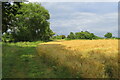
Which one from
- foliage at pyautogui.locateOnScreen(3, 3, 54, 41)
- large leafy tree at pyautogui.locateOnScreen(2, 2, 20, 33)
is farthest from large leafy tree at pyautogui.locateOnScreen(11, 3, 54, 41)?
large leafy tree at pyautogui.locateOnScreen(2, 2, 20, 33)

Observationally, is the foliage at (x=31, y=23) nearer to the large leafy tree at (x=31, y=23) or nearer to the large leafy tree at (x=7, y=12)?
the large leafy tree at (x=31, y=23)

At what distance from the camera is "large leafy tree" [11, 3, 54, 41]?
168ft

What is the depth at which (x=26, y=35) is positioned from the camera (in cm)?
5222

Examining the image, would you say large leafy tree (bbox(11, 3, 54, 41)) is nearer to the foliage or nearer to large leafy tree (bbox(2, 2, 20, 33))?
the foliage

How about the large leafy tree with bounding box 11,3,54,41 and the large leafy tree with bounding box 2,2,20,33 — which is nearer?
the large leafy tree with bounding box 2,2,20,33

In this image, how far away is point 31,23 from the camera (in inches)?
2073

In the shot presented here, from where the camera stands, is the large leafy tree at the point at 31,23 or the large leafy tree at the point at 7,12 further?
the large leafy tree at the point at 31,23

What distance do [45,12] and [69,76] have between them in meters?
49.4

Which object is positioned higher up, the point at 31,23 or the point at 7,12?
the point at 31,23

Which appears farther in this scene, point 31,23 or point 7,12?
point 31,23

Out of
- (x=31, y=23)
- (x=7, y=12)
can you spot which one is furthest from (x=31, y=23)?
(x=7, y=12)

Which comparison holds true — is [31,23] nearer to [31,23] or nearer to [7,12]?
[31,23]

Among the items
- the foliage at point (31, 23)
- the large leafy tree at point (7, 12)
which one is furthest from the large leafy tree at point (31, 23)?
the large leafy tree at point (7, 12)

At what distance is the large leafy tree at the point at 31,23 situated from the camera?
2012 inches
